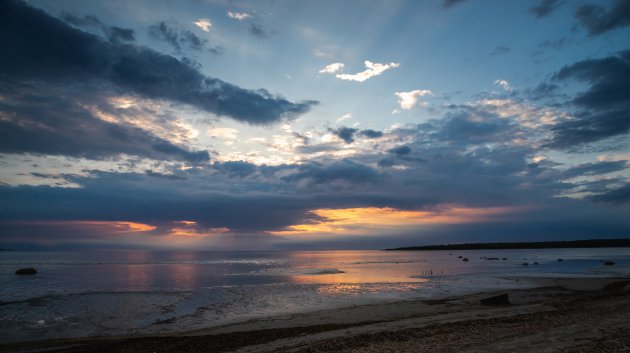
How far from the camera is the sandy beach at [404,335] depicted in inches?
511

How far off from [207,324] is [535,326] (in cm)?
1903

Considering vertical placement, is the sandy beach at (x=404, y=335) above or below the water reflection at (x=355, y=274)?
above

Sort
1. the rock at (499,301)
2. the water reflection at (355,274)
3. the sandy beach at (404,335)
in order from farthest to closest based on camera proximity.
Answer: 1. the water reflection at (355,274)
2. the rock at (499,301)
3. the sandy beach at (404,335)

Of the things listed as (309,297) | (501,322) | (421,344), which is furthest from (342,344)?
(309,297)

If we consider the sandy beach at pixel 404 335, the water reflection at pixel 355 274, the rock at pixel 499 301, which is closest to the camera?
the sandy beach at pixel 404 335

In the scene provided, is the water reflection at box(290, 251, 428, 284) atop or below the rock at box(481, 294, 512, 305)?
below

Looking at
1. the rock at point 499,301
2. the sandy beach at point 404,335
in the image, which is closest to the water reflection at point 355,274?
the rock at point 499,301

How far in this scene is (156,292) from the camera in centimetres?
4309

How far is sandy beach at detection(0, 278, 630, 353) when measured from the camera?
13.0m

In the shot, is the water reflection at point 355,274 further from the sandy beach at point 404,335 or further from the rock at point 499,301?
the sandy beach at point 404,335

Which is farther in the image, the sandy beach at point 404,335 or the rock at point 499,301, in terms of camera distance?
the rock at point 499,301

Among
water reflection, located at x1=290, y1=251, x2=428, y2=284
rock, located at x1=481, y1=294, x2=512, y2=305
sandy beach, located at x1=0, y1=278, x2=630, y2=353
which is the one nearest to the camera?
sandy beach, located at x1=0, y1=278, x2=630, y2=353

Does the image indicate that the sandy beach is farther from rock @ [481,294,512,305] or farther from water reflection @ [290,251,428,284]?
water reflection @ [290,251,428,284]

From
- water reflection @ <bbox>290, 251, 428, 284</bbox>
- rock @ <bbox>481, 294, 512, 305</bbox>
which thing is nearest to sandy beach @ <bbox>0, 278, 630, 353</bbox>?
rock @ <bbox>481, 294, 512, 305</bbox>
